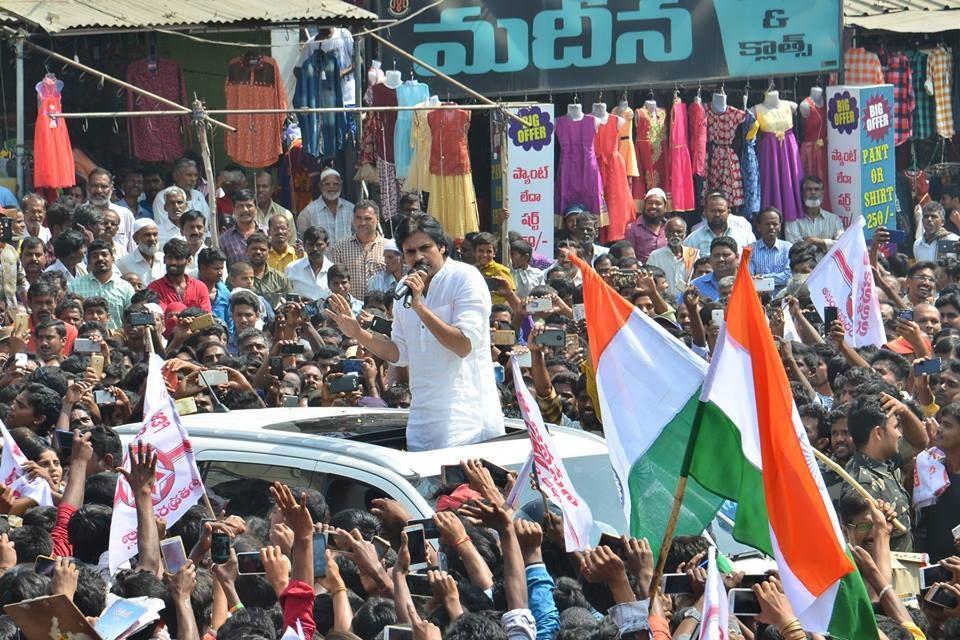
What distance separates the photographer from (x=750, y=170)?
1741cm

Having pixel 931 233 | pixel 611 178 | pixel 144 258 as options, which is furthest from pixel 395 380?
pixel 931 233

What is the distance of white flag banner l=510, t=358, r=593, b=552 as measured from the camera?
666 cm

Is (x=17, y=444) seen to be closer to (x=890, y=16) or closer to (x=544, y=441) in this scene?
(x=544, y=441)

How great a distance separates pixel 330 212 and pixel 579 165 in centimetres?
253

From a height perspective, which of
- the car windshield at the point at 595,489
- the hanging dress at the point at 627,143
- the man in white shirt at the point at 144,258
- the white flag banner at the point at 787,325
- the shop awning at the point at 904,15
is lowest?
the car windshield at the point at 595,489

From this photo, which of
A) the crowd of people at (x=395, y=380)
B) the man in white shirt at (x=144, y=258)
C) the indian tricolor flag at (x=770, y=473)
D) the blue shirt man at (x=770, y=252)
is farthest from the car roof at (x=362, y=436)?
the blue shirt man at (x=770, y=252)

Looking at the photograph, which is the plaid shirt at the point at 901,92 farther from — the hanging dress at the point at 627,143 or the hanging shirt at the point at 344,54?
the hanging shirt at the point at 344,54

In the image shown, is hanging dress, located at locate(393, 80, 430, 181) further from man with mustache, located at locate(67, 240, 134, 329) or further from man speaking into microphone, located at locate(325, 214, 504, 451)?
man speaking into microphone, located at locate(325, 214, 504, 451)

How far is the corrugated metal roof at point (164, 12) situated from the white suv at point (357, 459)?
20.8 feet

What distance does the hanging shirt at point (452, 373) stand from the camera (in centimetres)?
A: 816

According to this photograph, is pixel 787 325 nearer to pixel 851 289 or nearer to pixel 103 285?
pixel 851 289

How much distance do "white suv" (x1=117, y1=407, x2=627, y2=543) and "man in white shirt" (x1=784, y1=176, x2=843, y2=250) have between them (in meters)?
9.32

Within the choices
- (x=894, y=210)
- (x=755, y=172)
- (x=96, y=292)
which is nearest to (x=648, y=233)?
(x=755, y=172)

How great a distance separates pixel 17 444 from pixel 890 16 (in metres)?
12.3
